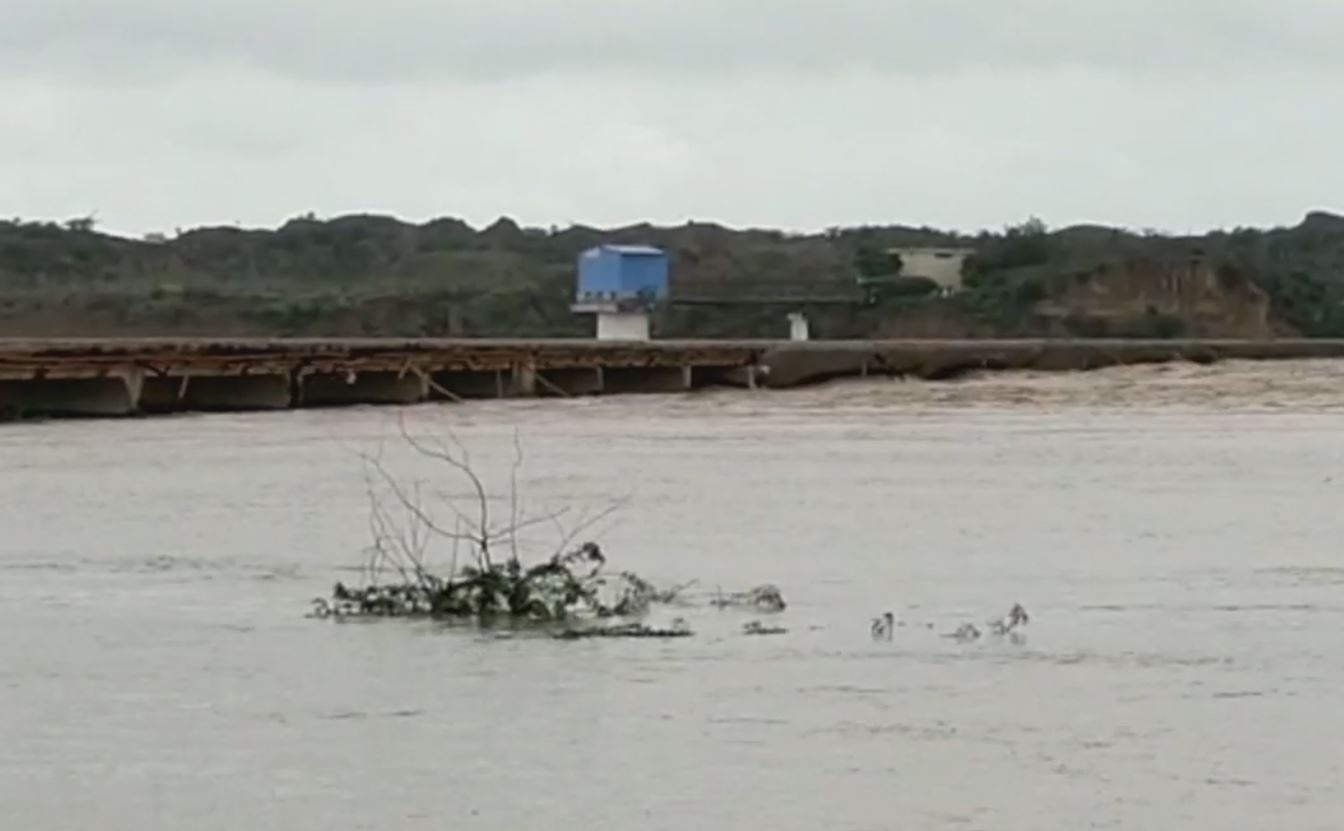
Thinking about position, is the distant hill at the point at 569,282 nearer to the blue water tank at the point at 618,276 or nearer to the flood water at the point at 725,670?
the blue water tank at the point at 618,276

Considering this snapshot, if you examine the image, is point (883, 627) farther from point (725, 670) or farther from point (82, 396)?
point (82, 396)

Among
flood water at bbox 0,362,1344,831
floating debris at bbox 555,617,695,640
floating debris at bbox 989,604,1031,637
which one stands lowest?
flood water at bbox 0,362,1344,831

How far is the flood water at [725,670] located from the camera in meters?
12.2

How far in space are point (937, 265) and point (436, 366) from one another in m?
71.8

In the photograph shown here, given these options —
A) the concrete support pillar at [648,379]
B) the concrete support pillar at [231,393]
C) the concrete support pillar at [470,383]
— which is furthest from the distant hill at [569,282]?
the concrete support pillar at [231,393]

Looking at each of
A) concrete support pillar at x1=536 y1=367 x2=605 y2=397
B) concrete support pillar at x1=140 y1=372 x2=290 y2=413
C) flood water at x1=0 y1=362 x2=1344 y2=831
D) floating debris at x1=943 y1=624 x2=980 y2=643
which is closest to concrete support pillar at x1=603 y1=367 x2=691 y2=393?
concrete support pillar at x1=536 y1=367 x2=605 y2=397

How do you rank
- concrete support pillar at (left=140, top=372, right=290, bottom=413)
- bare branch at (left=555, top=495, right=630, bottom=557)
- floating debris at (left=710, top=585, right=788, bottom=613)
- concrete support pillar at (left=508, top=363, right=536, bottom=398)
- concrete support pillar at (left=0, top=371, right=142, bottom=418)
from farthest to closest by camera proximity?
concrete support pillar at (left=508, top=363, right=536, bottom=398) → concrete support pillar at (left=140, top=372, right=290, bottom=413) → concrete support pillar at (left=0, top=371, right=142, bottom=418) → bare branch at (left=555, top=495, right=630, bottom=557) → floating debris at (left=710, top=585, right=788, bottom=613)

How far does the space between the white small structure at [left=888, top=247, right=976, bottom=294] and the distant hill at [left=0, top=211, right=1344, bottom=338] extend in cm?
110

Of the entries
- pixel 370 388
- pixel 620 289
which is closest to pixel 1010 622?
pixel 370 388

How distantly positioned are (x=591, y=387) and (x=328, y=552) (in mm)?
43448

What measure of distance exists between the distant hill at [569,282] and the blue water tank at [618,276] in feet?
52.5

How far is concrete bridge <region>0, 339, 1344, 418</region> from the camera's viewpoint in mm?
49594

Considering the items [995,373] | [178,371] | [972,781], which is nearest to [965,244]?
[995,373]

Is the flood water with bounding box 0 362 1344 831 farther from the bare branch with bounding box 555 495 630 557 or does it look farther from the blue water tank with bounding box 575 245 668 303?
the blue water tank with bounding box 575 245 668 303
